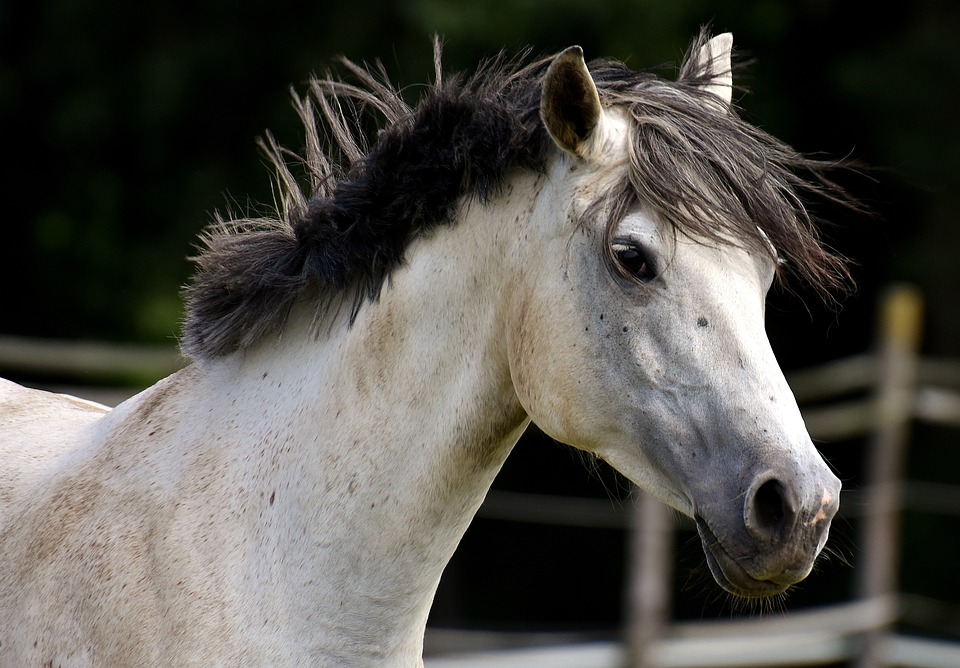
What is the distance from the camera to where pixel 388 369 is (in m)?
1.99

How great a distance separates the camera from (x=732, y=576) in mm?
1751

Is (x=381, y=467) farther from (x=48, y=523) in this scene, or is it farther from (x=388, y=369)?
(x=48, y=523)

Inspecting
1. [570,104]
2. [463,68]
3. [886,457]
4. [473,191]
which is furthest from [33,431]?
[463,68]

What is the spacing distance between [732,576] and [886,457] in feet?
14.3

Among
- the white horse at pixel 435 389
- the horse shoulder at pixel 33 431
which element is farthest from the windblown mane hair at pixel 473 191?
the horse shoulder at pixel 33 431

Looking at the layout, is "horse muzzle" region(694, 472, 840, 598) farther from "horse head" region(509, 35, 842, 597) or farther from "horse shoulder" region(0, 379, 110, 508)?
"horse shoulder" region(0, 379, 110, 508)

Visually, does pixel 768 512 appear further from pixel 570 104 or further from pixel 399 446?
pixel 570 104

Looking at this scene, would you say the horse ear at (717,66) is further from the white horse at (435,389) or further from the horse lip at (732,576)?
the horse lip at (732,576)

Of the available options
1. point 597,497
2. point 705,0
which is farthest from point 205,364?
point 597,497

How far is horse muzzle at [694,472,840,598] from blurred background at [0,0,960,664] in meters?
6.14

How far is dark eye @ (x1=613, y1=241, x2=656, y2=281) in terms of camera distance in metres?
1.85

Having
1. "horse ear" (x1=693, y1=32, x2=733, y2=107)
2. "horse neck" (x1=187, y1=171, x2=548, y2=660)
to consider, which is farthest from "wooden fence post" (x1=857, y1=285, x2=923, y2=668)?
"horse neck" (x1=187, y1=171, x2=548, y2=660)

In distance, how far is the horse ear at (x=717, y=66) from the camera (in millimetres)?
2232

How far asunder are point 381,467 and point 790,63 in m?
8.25
